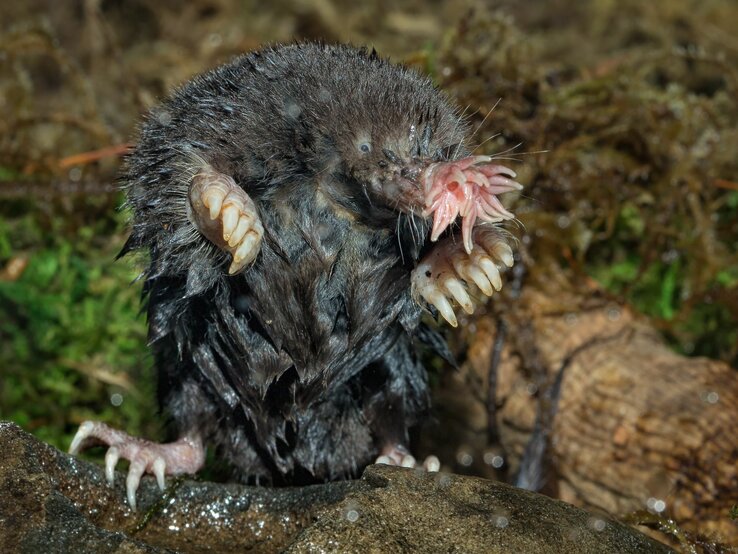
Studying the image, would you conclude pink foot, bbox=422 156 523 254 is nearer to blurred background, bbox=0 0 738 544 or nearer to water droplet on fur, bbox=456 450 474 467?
blurred background, bbox=0 0 738 544

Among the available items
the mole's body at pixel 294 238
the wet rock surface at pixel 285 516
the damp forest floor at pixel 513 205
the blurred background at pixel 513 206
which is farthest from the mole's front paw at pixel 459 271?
the damp forest floor at pixel 513 205

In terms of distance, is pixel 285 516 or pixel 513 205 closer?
pixel 285 516

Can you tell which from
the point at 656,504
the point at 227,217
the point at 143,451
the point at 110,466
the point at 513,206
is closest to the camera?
the point at 227,217

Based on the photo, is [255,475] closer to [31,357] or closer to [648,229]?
Result: [31,357]

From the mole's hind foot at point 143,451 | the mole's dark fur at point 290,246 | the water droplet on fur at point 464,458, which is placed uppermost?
the mole's dark fur at point 290,246

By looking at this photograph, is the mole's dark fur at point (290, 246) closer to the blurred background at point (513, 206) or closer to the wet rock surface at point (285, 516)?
the wet rock surface at point (285, 516)

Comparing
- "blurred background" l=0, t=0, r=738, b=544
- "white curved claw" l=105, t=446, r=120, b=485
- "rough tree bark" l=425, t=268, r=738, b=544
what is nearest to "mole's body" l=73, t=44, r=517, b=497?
"white curved claw" l=105, t=446, r=120, b=485

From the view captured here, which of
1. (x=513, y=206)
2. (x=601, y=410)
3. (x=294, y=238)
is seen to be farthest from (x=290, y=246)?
(x=513, y=206)

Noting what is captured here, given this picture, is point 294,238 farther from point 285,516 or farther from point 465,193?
point 285,516
